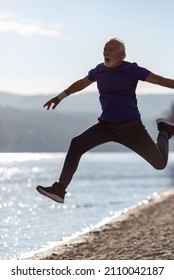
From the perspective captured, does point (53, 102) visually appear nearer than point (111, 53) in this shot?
No

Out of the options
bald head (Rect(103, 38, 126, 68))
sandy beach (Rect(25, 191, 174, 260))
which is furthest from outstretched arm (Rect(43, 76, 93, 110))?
sandy beach (Rect(25, 191, 174, 260))

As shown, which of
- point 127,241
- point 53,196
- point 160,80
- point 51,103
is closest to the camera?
point 160,80

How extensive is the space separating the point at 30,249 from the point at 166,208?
24.7 metres

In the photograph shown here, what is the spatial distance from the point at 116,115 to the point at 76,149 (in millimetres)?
763

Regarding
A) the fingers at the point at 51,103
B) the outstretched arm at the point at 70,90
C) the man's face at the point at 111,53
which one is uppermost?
the man's face at the point at 111,53

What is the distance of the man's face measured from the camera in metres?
9.09

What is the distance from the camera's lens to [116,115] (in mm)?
9320

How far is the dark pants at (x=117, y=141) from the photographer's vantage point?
941cm

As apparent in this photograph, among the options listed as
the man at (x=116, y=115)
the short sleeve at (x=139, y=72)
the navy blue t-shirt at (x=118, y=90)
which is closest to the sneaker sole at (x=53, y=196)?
the man at (x=116, y=115)

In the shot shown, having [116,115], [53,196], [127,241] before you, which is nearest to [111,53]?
[116,115]

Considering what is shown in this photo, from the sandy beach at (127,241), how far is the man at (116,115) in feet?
41.1

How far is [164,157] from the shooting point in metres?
9.84

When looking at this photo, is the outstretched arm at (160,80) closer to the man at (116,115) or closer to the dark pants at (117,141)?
the man at (116,115)

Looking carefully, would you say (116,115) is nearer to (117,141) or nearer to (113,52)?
(117,141)
